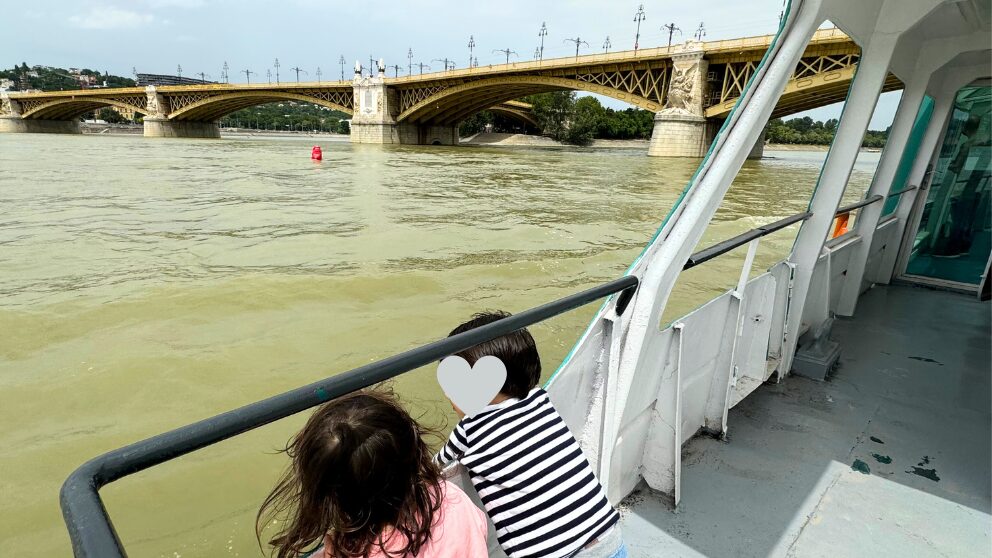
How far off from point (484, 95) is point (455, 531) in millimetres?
42636

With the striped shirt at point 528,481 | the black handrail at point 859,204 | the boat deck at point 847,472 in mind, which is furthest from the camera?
the black handrail at point 859,204

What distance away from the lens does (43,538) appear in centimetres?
282

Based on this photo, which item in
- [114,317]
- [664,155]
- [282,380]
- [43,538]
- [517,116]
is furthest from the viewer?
[517,116]

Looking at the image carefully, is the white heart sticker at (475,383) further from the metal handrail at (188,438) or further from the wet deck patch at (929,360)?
the wet deck patch at (929,360)

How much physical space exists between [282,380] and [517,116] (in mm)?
63235

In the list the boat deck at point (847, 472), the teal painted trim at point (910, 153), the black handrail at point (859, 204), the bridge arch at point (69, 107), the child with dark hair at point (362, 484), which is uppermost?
the teal painted trim at point (910, 153)

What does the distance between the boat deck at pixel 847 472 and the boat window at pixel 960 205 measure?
201 cm

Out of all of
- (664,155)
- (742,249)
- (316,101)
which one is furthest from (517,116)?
(742,249)

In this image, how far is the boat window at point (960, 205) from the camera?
4852mm

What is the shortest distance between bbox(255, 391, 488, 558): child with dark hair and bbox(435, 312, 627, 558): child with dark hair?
0.82ft

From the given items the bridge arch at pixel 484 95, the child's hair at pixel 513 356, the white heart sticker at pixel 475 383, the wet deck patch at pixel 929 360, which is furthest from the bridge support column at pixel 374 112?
the white heart sticker at pixel 475 383

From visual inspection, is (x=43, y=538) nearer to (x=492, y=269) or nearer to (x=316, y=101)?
(x=492, y=269)

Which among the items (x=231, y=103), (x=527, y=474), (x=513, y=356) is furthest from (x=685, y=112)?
(x=231, y=103)

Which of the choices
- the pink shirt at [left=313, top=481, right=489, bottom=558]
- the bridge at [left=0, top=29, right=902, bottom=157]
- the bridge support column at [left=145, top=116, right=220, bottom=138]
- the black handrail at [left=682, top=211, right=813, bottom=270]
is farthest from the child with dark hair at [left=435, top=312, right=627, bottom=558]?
the bridge support column at [left=145, top=116, right=220, bottom=138]
